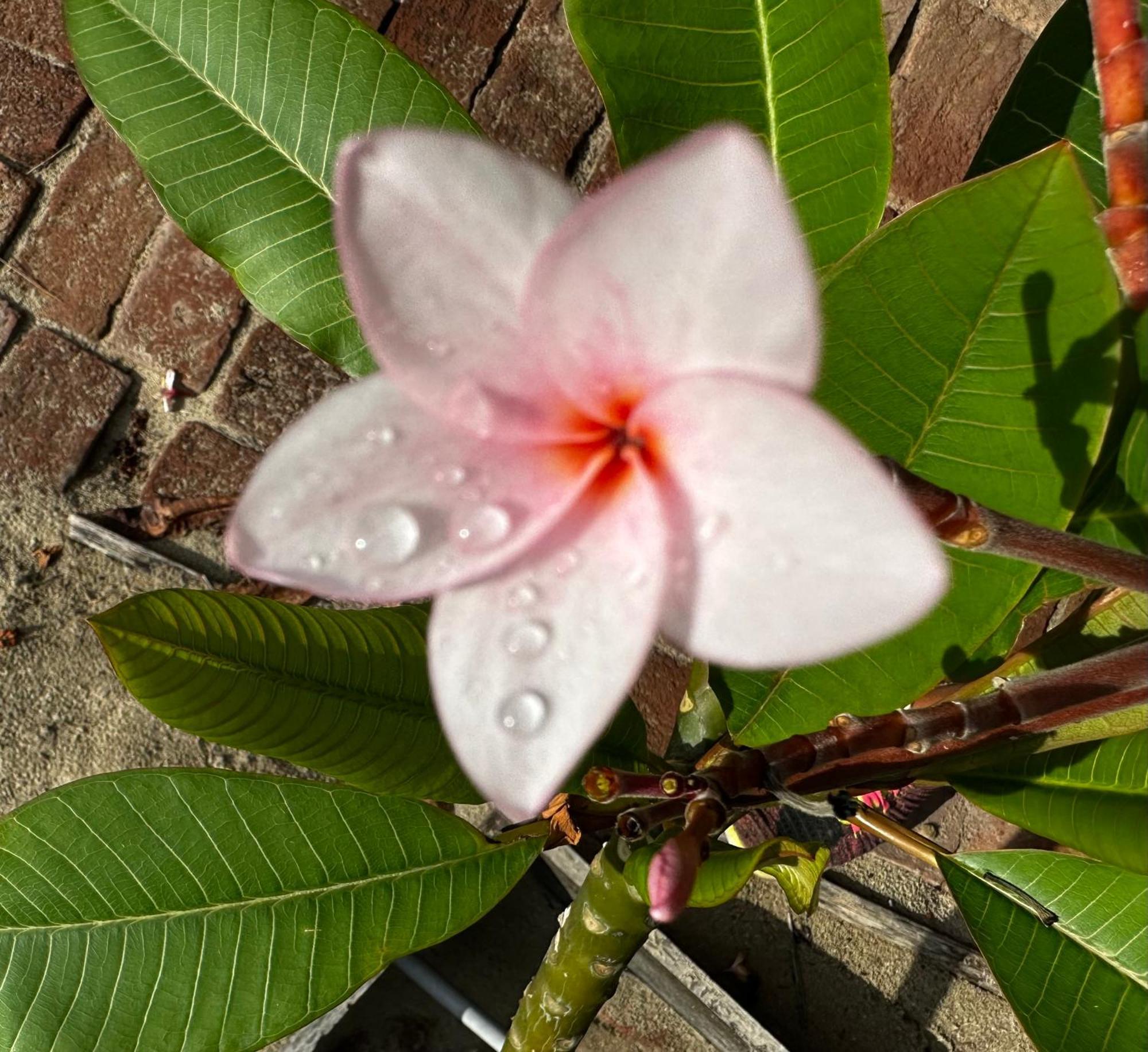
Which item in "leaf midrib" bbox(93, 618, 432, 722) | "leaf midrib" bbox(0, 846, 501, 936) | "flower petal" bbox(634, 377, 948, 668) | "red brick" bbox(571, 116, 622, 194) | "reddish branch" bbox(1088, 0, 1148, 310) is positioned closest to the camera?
"flower petal" bbox(634, 377, 948, 668)

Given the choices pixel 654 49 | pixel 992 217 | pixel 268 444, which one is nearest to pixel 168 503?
pixel 268 444

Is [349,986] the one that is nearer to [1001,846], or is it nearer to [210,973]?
[210,973]

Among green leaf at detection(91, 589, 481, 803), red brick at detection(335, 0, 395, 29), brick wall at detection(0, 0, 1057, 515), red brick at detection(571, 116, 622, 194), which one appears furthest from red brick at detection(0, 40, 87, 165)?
green leaf at detection(91, 589, 481, 803)

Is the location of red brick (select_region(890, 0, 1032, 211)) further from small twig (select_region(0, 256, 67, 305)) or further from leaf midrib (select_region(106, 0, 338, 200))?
small twig (select_region(0, 256, 67, 305))

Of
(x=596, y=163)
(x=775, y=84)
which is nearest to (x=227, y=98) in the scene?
(x=775, y=84)

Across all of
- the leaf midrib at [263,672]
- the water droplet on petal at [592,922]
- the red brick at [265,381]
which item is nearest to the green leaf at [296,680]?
the leaf midrib at [263,672]
